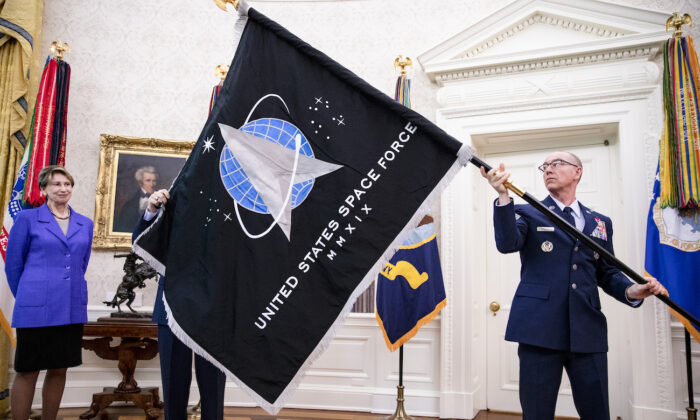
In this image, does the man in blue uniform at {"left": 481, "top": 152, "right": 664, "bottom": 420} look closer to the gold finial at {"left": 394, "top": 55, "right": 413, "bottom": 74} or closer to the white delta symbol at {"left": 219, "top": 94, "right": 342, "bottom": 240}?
the white delta symbol at {"left": 219, "top": 94, "right": 342, "bottom": 240}

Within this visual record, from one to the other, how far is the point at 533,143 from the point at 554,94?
509 mm

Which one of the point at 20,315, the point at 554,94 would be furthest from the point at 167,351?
the point at 554,94

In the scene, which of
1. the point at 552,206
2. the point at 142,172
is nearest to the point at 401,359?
the point at 552,206

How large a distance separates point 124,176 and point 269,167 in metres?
3.40

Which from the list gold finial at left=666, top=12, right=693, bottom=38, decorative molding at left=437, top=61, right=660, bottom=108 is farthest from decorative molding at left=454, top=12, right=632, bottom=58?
gold finial at left=666, top=12, right=693, bottom=38

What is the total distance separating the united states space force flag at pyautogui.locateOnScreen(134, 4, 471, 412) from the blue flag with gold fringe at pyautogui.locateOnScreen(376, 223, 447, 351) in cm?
227

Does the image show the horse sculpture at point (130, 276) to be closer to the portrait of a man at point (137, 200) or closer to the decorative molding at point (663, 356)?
the portrait of a man at point (137, 200)

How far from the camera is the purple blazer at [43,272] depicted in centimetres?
298

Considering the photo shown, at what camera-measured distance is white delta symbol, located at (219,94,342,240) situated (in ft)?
5.75

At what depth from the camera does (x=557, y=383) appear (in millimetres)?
2113

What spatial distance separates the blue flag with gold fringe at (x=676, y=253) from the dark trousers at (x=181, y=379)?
2889mm

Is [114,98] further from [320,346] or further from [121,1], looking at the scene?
[320,346]

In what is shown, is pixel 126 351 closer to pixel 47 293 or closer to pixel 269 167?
pixel 47 293

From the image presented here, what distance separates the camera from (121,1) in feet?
16.3
